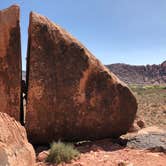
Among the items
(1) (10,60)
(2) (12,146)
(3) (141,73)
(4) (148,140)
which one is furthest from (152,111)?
(3) (141,73)

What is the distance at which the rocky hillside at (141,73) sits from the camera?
123562mm

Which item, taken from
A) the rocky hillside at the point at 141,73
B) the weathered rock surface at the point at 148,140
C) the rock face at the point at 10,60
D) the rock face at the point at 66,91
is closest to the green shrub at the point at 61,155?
the rock face at the point at 66,91

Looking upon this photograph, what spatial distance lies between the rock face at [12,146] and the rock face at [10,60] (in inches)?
109

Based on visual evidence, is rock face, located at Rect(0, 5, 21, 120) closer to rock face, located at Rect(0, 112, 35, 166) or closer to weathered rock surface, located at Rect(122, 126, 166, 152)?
rock face, located at Rect(0, 112, 35, 166)

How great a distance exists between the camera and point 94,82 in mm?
9062

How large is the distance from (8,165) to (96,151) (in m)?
4.31

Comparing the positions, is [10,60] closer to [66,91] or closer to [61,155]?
[66,91]

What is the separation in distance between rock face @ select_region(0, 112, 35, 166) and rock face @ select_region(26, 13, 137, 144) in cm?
279

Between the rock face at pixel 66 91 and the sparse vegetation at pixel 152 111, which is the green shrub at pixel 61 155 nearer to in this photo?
the rock face at pixel 66 91

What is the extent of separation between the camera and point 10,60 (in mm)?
8391

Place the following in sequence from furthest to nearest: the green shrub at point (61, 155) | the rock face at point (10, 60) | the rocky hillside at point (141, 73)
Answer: the rocky hillside at point (141, 73) < the rock face at point (10, 60) < the green shrub at point (61, 155)

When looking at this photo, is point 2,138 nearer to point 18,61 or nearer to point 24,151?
point 24,151

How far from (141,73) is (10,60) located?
125715 mm

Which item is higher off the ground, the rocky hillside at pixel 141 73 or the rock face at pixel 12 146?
the rocky hillside at pixel 141 73
